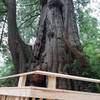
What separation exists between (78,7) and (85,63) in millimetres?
4313

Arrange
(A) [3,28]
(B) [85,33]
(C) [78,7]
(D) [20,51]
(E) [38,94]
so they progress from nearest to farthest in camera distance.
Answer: (E) [38,94], (D) [20,51], (A) [3,28], (C) [78,7], (B) [85,33]

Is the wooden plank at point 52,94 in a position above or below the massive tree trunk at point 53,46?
below

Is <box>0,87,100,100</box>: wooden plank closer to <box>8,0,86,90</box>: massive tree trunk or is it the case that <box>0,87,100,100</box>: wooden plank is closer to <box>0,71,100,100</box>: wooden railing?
<box>0,71,100,100</box>: wooden railing

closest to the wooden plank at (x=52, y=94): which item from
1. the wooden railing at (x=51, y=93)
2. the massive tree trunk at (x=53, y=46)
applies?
the wooden railing at (x=51, y=93)

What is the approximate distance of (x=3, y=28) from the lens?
26.0 feet

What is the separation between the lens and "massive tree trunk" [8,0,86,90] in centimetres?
525

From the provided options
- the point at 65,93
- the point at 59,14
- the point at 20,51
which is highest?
the point at 59,14

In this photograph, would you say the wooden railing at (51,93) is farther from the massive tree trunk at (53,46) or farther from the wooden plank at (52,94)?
the massive tree trunk at (53,46)

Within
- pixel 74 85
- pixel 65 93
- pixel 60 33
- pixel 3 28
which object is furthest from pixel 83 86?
pixel 3 28

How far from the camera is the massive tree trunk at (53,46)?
5254mm

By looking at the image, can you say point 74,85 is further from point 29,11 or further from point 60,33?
point 29,11

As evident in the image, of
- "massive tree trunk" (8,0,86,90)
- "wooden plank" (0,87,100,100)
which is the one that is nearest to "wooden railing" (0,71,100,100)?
"wooden plank" (0,87,100,100)

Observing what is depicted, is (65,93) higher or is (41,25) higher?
(41,25)

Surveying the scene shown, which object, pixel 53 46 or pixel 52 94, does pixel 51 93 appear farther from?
pixel 53 46
